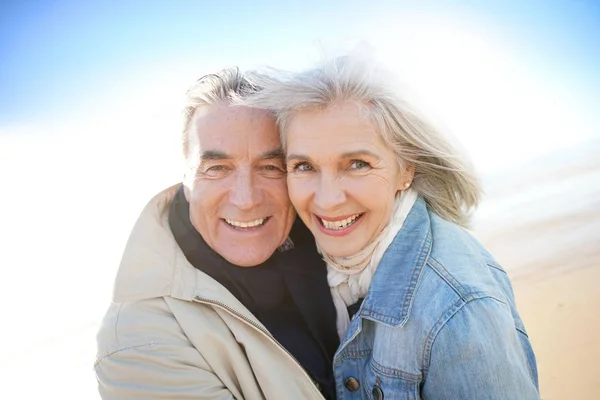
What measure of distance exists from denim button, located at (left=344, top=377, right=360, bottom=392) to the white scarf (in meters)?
0.26

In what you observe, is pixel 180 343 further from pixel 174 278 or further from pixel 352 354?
pixel 352 354

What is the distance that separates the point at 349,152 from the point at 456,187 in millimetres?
750

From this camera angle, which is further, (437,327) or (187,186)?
(187,186)

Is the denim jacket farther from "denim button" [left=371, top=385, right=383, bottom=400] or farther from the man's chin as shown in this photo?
the man's chin

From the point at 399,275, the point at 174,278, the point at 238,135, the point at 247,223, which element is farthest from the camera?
the point at 247,223

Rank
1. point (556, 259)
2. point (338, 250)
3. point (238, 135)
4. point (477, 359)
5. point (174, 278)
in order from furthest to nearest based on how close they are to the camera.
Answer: point (556, 259)
point (238, 135)
point (338, 250)
point (174, 278)
point (477, 359)

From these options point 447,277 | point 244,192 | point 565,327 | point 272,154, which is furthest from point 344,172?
point 565,327

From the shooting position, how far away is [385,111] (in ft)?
7.92

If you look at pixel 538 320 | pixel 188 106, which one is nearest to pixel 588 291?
pixel 538 320

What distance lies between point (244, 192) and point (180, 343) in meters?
0.81

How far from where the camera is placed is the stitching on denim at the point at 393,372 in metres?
2.10

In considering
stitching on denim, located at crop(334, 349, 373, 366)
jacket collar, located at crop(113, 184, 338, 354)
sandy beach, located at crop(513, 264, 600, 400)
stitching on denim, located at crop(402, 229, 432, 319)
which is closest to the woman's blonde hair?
stitching on denim, located at crop(402, 229, 432, 319)

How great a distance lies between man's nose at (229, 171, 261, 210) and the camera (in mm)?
2662

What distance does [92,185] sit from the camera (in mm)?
11539
